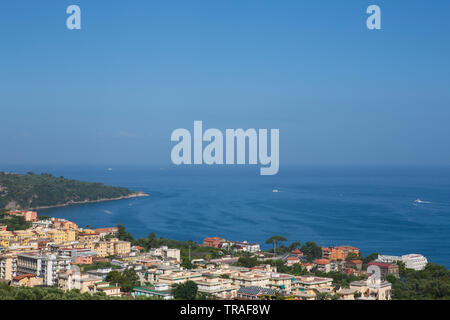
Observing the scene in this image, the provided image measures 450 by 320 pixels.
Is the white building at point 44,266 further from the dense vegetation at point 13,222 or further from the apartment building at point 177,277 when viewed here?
the dense vegetation at point 13,222

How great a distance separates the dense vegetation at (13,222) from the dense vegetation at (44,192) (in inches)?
295

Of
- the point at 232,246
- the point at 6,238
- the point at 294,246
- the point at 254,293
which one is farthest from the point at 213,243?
the point at 254,293

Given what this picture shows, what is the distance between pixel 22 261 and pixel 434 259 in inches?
274

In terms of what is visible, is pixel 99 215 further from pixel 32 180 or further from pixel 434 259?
pixel 434 259

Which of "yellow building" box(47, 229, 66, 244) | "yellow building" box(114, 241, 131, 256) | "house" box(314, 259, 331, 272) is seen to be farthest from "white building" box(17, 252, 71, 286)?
"house" box(314, 259, 331, 272)

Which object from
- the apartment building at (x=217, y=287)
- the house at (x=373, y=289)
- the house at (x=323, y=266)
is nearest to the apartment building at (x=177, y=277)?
the apartment building at (x=217, y=287)

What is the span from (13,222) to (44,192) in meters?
9.76

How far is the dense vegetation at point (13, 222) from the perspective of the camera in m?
9.54

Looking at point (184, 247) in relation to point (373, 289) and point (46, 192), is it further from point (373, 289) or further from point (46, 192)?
point (46, 192)

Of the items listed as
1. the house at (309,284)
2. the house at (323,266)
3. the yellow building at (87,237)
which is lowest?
the house at (323,266)

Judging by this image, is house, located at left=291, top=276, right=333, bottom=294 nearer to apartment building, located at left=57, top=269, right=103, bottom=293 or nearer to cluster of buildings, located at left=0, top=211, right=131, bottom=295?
cluster of buildings, located at left=0, top=211, right=131, bottom=295

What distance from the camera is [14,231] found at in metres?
8.86

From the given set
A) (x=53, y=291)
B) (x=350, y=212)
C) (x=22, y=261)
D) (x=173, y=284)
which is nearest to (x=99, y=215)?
(x=350, y=212)
